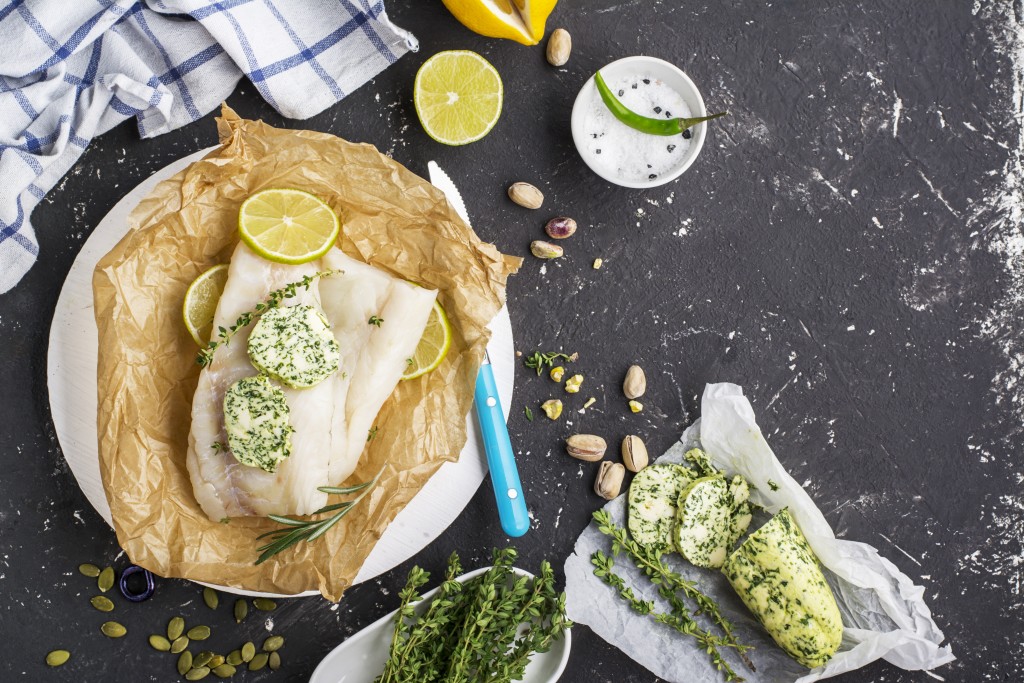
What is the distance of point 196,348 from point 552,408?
990mm

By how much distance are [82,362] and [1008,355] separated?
2.64 metres

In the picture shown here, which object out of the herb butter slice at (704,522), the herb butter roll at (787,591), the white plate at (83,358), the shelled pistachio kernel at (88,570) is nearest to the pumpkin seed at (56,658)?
the shelled pistachio kernel at (88,570)

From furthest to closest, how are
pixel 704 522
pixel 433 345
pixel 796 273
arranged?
pixel 796 273 → pixel 704 522 → pixel 433 345

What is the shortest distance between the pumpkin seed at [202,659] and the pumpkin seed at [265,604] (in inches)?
7.4

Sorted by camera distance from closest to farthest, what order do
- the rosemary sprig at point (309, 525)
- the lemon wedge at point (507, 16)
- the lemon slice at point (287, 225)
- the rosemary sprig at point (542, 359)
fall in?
the rosemary sprig at point (309, 525) → the lemon slice at point (287, 225) → the lemon wedge at point (507, 16) → the rosemary sprig at point (542, 359)

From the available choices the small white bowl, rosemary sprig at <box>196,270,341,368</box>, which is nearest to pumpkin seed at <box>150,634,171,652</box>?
rosemary sprig at <box>196,270,341,368</box>

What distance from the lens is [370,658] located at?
6.97ft

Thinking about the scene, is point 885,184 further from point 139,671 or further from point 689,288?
point 139,671

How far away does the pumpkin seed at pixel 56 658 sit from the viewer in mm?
2172

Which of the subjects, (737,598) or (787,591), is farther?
(737,598)

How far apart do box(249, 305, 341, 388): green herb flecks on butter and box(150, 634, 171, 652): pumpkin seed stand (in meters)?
0.90

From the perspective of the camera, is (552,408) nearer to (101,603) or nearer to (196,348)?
(196,348)

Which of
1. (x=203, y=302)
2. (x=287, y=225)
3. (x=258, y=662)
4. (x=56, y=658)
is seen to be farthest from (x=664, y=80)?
(x=56, y=658)

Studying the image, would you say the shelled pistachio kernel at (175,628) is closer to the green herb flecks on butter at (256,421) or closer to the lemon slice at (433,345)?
the green herb flecks on butter at (256,421)
